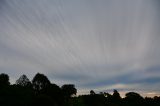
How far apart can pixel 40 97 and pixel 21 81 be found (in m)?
75.0

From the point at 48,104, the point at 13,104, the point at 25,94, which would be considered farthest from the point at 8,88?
the point at 48,104

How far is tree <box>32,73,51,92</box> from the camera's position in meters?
179

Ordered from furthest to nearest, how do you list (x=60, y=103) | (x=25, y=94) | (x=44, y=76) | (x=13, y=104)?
(x=44, y=76) → (x=60, y=103) → (x=25, y=94) → (x=13, y=104)

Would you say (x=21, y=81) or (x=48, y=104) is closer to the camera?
(x=48, y=104)

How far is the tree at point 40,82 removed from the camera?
17865cm

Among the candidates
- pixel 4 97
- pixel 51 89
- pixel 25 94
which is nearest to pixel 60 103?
pixel 51 89

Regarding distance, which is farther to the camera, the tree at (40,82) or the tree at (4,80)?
the tree at (40,82)

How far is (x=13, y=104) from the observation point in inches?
4894

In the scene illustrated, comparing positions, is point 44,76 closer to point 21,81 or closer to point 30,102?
point 21,81

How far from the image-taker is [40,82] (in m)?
183

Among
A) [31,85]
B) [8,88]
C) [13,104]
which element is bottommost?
[13,104]

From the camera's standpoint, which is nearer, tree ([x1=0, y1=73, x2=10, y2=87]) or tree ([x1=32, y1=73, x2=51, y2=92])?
tree ([x1=0, y1=73, x2=10, y2=87])

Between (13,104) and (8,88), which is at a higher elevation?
(8,88)

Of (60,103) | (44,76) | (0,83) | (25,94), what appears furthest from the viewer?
(44,76)
